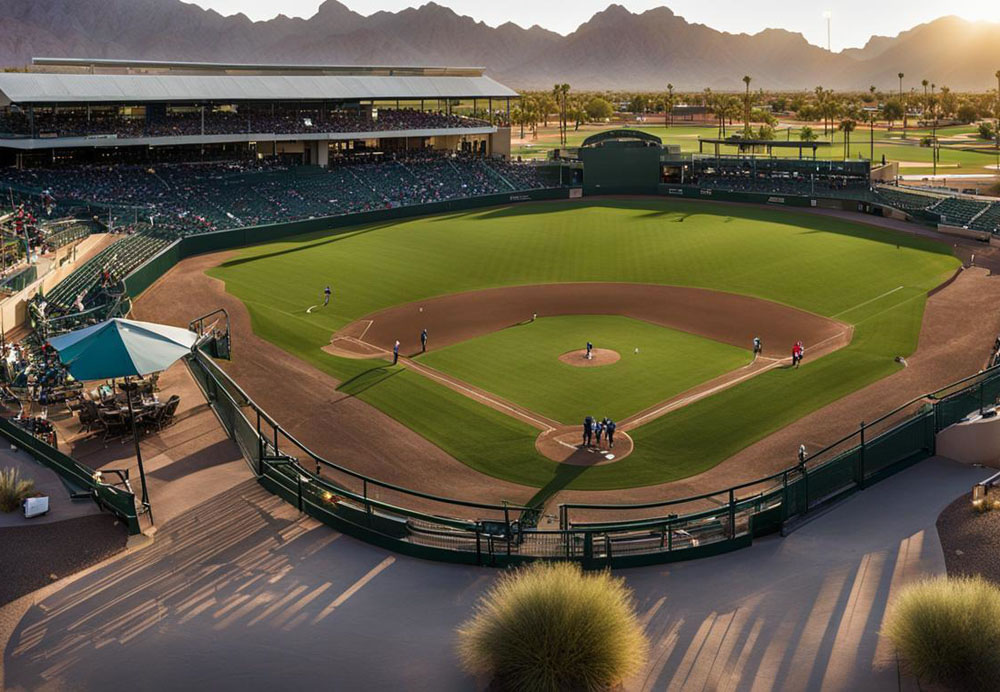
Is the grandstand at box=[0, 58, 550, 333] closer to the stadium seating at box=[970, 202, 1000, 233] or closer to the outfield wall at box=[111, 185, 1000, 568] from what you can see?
the outfield wall at box=[111, 185, 1000, 568]

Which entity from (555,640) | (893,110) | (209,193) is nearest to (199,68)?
(209,193)

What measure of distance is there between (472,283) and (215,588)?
40.9m

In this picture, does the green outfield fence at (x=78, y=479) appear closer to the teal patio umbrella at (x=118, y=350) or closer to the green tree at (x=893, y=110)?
the teal patio umbrella at (x=118, y=350)

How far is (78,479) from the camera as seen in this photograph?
69.8 feet

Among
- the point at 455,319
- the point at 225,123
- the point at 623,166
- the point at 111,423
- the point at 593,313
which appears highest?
the point at 225,123

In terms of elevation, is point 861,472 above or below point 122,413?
below

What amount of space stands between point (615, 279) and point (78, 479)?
40650mm

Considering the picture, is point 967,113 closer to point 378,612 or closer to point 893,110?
point 893,110

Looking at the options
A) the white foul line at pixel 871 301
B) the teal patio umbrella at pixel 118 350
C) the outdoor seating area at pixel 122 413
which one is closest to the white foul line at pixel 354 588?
the teal patio umbrella at pixel 118 350

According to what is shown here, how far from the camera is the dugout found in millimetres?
90812

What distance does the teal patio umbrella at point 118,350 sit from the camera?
23.0m

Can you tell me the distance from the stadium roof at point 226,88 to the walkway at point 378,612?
59.8m

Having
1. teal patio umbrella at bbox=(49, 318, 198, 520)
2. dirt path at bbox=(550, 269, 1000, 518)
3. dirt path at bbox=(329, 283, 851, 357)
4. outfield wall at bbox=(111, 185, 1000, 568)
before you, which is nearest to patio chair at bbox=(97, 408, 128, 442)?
teal patio umbrella at bbox=(49, 318, 198, 520)

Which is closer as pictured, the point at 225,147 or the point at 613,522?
the point at 613,522
